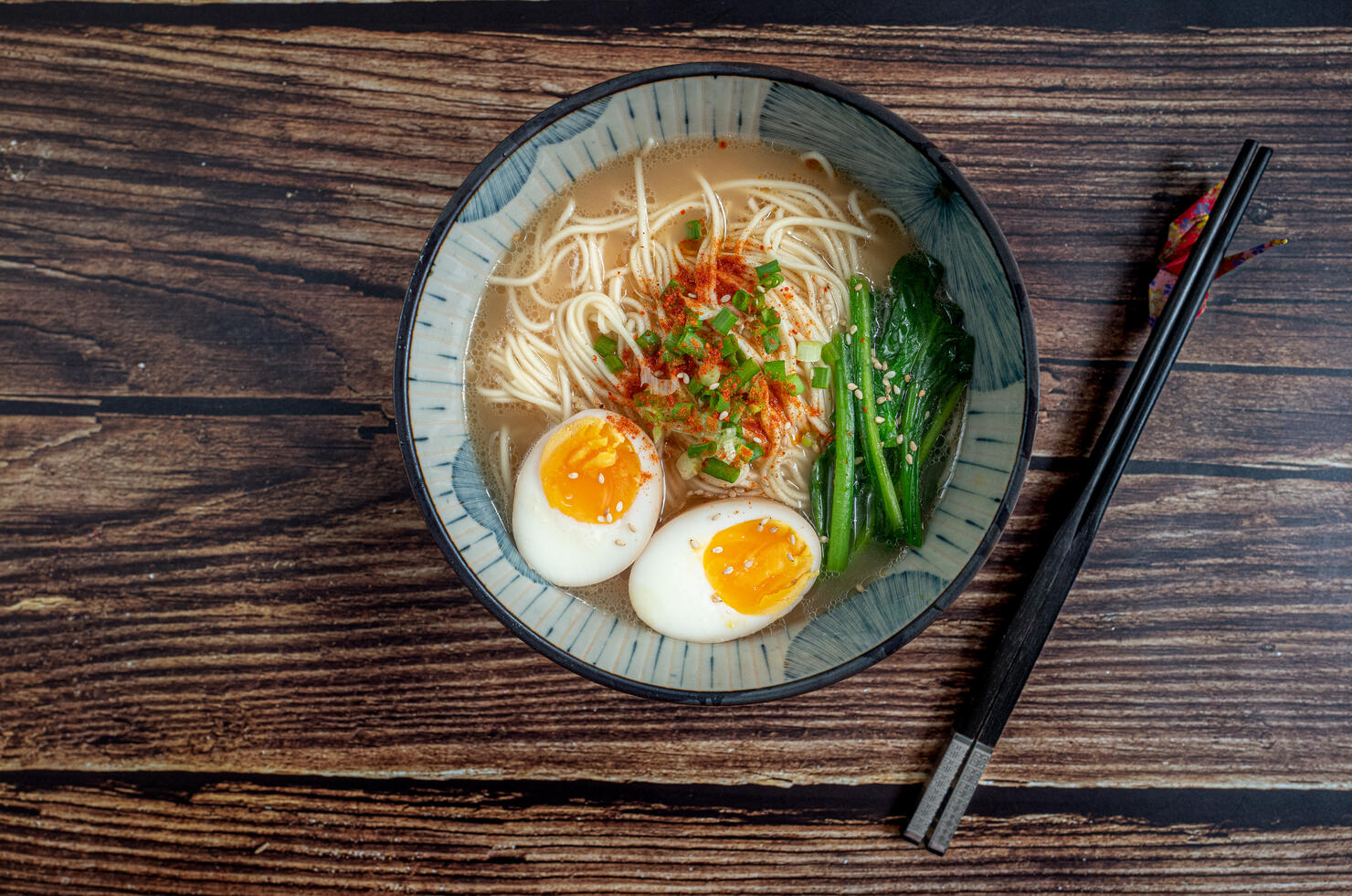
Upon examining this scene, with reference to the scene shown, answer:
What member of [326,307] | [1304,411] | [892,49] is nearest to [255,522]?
[326,307]

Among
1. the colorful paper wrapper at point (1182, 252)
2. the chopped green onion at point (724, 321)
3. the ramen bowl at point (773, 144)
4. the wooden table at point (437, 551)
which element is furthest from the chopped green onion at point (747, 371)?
the colorful paper wrapper at point (1182, 252)

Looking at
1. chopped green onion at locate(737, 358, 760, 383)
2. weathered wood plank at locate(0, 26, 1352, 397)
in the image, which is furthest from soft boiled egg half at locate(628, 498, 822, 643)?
weathered wood plank at locate(0, 26, 1352, 397)

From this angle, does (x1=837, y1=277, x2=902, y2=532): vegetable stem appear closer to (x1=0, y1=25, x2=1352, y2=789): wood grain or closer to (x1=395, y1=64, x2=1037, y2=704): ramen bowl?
(x1=395, y1=64, x2=1037, y2=704): ramen bowl

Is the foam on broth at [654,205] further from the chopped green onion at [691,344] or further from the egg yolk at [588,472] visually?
the chopped green onion at [691,344]

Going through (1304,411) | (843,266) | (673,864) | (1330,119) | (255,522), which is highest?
(1330,119)

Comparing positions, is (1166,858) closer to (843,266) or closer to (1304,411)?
(1304,411)

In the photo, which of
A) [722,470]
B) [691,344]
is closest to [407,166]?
[691,344]
